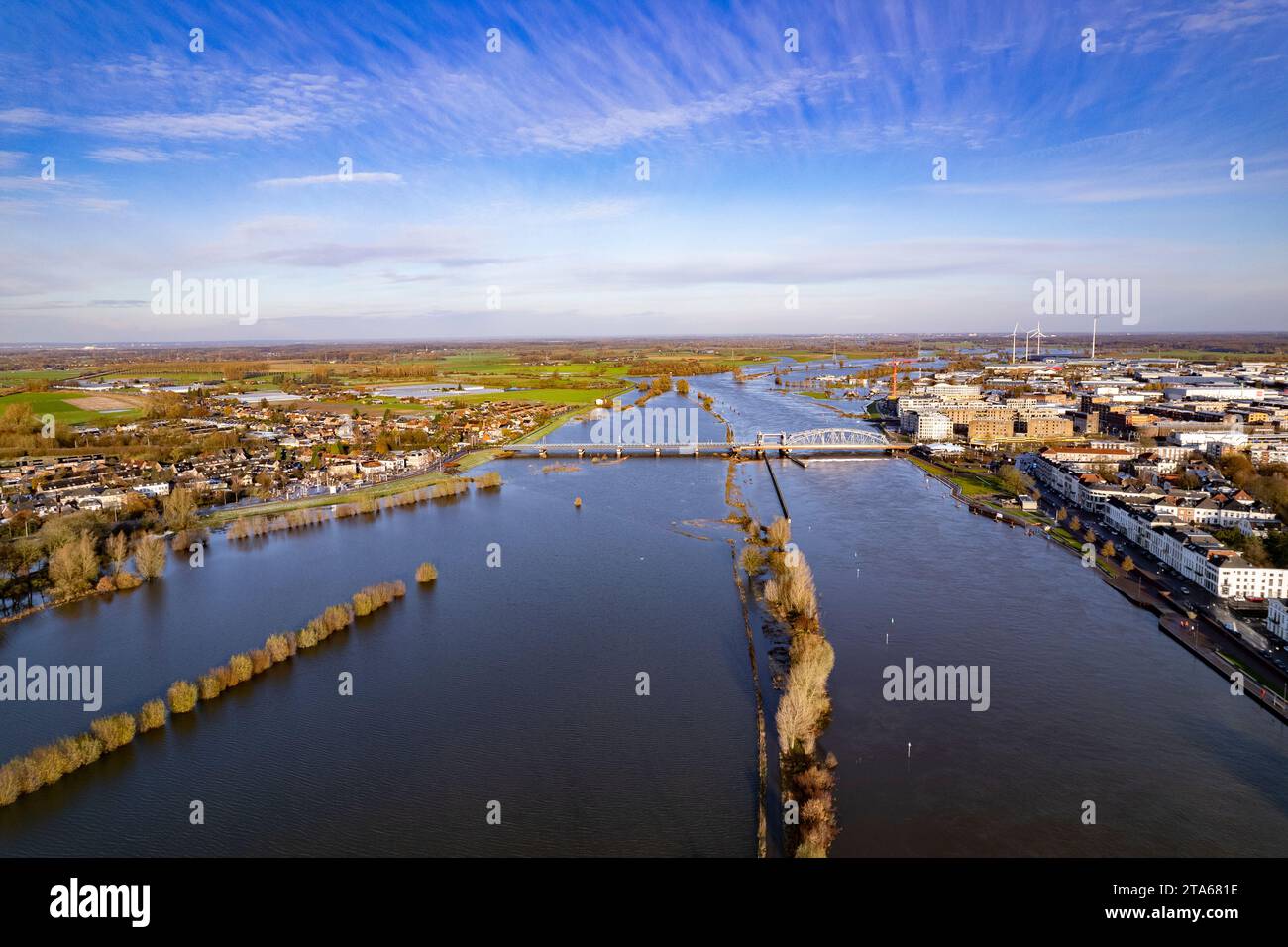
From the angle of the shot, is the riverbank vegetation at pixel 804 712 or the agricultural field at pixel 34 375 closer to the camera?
the riverbank vegetation at pixel 804 712

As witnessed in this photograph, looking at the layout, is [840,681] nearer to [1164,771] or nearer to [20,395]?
[1164,771]

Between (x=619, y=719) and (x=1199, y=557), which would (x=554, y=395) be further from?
(x=619, y=719)

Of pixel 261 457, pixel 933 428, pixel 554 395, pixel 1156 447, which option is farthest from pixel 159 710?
pixel 554 395

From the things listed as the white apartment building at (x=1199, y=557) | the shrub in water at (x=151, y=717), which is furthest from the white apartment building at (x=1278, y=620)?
the shrub in water at (x=151, y=717)

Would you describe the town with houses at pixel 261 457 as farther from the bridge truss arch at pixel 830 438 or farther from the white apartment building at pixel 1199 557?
the white apartment building at pixel 1199 557

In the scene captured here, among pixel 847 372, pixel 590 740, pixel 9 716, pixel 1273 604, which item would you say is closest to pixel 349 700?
pixel 590 740

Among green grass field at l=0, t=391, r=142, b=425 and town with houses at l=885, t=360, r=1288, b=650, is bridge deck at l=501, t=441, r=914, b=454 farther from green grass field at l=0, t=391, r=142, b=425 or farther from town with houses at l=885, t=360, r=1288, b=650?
green grass field at l=0, t=391, r=142, b=425

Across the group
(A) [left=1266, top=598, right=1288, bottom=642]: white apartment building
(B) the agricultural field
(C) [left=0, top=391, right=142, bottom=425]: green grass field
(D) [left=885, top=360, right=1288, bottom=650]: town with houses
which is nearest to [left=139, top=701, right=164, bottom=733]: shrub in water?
(D) [left=885, top=360, right=1288, bottom=650]: town with houses
